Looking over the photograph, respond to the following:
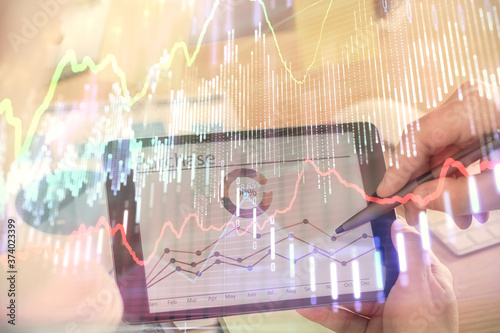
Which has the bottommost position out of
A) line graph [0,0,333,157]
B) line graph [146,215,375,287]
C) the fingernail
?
line graph [146,215,375,287]

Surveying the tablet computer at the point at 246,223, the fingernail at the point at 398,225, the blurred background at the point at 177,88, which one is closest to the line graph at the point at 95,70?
the blurred background at the point at 177,88

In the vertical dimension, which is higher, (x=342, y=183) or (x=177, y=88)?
(x=177, y=88)

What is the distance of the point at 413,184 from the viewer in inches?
19.0

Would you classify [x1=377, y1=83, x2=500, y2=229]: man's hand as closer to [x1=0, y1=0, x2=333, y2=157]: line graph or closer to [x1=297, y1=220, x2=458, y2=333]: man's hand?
[x1=297, y1=220, x2=458, y2=333]: man's hand

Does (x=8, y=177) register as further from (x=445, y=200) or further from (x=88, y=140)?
(x=445, y=200)

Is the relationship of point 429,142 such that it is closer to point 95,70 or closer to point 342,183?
point 342,183

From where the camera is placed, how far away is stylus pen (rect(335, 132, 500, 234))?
18.6 inches

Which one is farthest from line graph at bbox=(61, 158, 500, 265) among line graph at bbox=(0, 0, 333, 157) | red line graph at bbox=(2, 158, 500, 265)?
line graph at bbox=(0, 0, 333, 157)

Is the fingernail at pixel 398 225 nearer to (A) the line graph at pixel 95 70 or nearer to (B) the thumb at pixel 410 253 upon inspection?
(B) the thumb at pixel 410 253

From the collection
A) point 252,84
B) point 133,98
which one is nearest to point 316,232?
point 252,84

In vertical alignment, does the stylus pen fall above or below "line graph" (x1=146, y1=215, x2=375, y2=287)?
above
